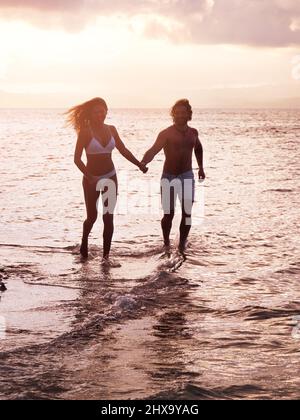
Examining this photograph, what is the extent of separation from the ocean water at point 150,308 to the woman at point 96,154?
0.69 meters

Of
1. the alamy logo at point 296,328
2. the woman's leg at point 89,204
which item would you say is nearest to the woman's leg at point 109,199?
the woman's leg at point 89,204

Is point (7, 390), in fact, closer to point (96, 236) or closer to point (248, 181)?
point (96, 236)

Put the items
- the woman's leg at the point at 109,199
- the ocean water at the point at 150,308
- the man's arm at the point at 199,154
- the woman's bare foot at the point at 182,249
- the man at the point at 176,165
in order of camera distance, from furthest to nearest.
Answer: the man's arm at the point at 199,154
the man at the point at 176,165
the woman's bare foot at the point at 182,249
the woman's leg at the point at 109,199
the ocean water at the point at 150,308

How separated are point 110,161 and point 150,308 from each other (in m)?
2.79

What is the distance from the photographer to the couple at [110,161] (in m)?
8.58

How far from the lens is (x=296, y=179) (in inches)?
789

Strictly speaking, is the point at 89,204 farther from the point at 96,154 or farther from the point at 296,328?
the point at 296,328

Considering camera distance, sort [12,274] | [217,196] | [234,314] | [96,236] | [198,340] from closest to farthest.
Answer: [198,340] < [234,314] < [12,274] < [96,236] < [217,196]

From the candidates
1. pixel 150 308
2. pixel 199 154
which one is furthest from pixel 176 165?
pixel 150 308

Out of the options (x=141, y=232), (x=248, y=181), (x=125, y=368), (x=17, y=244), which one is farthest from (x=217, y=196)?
(x=125, y=368)

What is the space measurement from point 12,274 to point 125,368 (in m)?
3.60

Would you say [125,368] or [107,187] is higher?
[107,187]

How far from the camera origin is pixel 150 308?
6664mm

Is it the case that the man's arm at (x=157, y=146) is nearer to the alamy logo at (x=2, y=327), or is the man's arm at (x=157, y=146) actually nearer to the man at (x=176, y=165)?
the man at (x=176, y=165)
